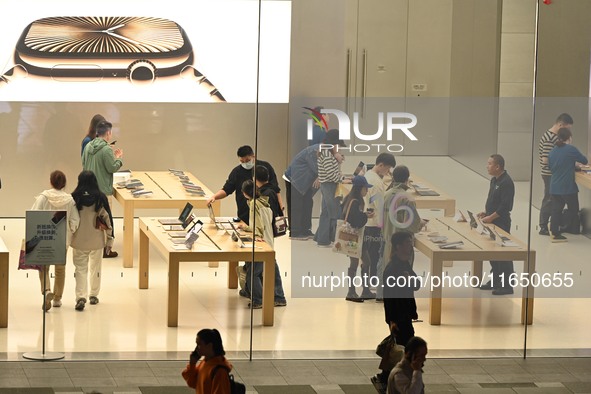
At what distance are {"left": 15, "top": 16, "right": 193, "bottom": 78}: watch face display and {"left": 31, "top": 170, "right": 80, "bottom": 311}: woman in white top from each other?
89 cm

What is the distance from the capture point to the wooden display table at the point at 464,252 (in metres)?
13.0

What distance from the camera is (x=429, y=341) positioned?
42.1 feet

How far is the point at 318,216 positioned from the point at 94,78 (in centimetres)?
222

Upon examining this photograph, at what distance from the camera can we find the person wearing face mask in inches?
496

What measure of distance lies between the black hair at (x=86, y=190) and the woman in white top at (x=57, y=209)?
5 cm

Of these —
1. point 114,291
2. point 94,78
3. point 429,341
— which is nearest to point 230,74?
point 94,78

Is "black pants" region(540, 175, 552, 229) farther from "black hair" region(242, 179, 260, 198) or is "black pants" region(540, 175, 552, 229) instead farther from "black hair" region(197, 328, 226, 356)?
"black hair" region(197, 328, 226, 356)

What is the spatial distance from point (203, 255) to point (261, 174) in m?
0.85

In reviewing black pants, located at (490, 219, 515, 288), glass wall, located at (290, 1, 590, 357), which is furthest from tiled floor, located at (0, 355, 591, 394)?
black pants, located at (490, 219, 515, 288)

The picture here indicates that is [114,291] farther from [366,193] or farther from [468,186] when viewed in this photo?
[468,186]

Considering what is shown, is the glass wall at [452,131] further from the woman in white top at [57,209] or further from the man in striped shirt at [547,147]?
the woman in white top at [57,209]

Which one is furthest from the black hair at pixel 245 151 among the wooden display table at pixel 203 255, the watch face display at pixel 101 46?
the watch face display at pixel 101 46

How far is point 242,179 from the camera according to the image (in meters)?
12.6

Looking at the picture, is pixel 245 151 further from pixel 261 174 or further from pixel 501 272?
pixel 501 272
